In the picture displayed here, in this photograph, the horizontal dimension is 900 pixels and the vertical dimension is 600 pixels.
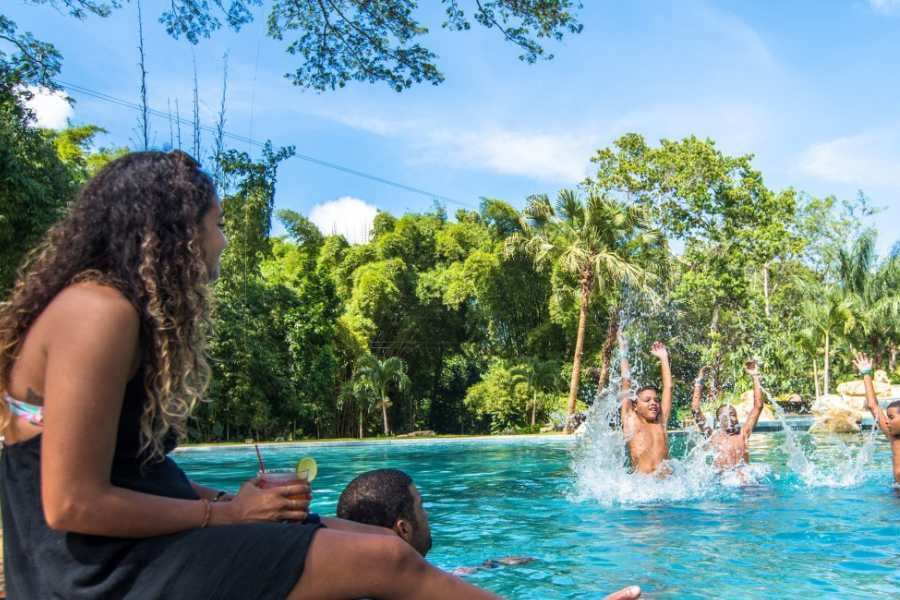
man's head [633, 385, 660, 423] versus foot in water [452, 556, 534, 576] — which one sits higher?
man's head [633, 385, 660, 423]

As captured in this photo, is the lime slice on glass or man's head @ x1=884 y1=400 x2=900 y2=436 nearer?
the lime slice on glass

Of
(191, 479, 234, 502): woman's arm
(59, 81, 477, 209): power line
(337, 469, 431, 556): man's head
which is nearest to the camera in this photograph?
(191, 479, 234, 502): woman's arm

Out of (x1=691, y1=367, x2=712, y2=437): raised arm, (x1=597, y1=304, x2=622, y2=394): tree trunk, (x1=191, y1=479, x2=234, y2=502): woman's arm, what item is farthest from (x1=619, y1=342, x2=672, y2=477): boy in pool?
(x1=597, y1=304, x2=622, y2=394): tree trunk

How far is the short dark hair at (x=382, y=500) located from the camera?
2.88 meters

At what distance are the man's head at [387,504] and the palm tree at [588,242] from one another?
66.5ft

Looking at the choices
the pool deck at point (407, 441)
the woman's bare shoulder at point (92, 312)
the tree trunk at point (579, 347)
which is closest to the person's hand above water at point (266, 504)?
the woman's bare shoulder at point (92, 312)

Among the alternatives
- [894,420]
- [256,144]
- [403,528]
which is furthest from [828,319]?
[403,528]

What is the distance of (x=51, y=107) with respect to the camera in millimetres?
11180

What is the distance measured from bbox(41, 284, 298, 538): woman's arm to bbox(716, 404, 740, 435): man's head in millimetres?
9105

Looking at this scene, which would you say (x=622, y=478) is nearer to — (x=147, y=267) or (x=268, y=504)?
(x=268, y=504)

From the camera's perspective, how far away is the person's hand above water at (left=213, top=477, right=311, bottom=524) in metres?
1.94

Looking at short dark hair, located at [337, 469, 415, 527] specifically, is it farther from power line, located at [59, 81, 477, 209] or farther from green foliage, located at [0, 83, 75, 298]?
green foliage, located at [0, 83, 75, 298]

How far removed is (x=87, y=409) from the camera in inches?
64.7

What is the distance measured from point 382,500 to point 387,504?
23 millimetres
